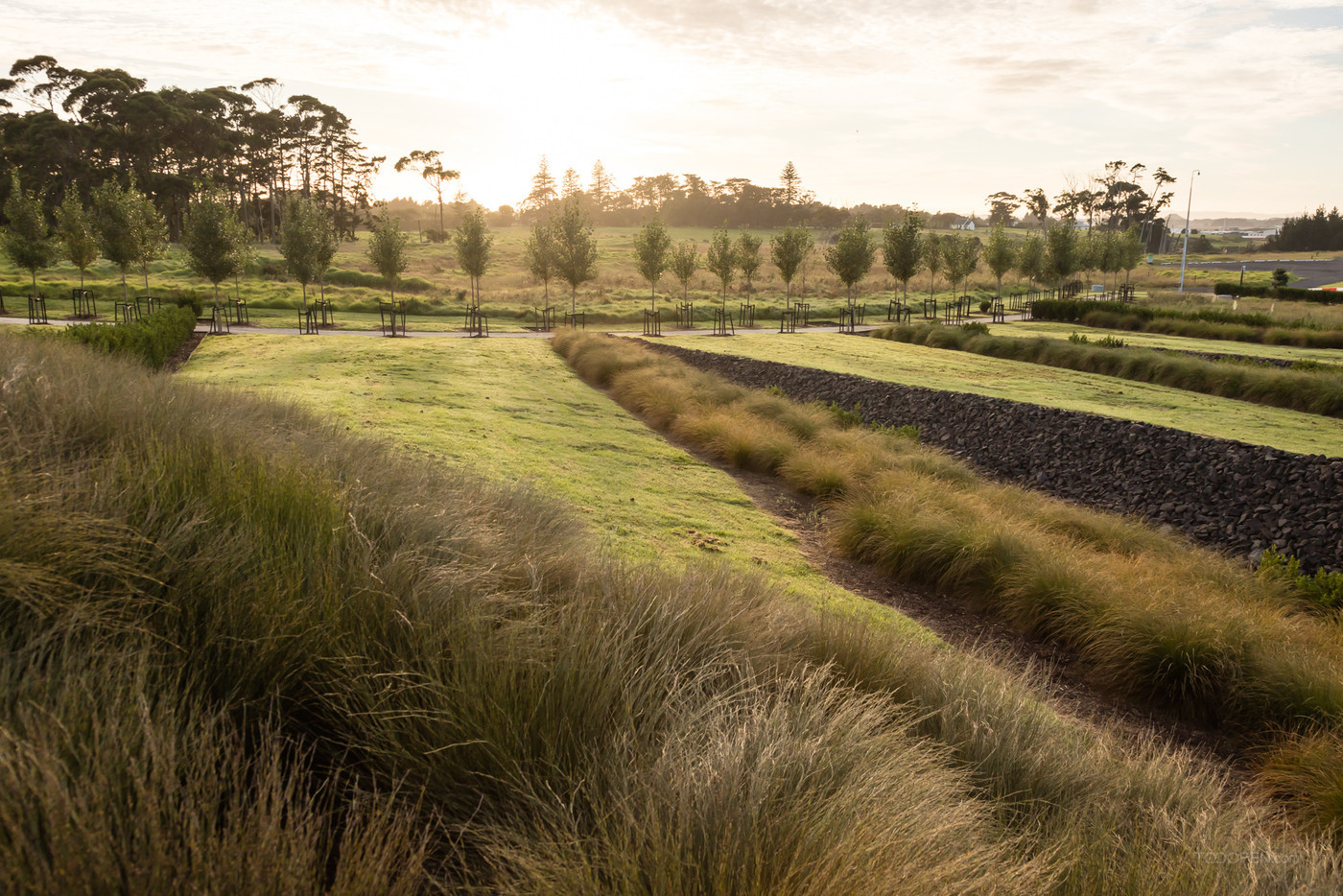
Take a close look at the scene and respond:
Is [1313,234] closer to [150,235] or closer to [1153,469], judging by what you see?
[1153,469]

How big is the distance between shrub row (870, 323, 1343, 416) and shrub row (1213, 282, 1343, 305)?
33.9 meters

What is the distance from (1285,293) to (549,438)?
60.0 m

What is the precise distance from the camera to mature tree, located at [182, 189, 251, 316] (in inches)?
1200

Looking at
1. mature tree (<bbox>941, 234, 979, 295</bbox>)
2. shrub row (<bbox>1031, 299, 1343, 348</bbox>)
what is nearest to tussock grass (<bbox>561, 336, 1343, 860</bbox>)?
shrub row (<bbox>1031, 299, 1343, 348</bbox>)

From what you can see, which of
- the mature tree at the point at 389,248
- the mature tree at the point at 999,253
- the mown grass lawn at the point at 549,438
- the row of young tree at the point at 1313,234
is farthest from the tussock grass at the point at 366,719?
the row of young tree at the point at 1313,234

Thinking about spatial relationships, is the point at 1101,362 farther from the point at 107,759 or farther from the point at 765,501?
the point at 107,759

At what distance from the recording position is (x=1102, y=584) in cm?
732

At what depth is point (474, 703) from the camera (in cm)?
261

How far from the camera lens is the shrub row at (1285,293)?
47125 millimetres

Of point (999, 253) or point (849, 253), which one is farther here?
point (999, 253)

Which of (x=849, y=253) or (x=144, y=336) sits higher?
(x=849, y=253)

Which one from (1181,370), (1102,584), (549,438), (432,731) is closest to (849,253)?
(1181,370)

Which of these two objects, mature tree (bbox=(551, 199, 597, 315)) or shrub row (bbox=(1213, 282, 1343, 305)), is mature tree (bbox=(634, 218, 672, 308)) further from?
shrub row (bbox=(1213, 282, 1343, 305))

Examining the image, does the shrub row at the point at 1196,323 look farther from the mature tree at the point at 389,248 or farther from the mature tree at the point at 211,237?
the mature tree at the point at 211,237
